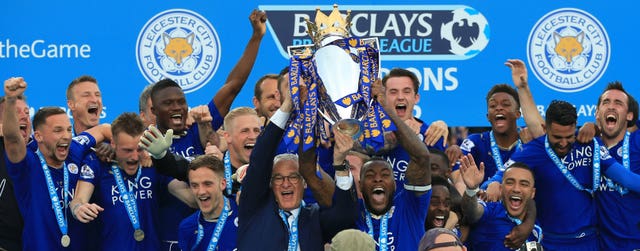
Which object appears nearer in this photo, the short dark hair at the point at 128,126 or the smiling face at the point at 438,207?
the smiling face at the point at 438,207

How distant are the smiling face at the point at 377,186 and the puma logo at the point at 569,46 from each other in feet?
11.2

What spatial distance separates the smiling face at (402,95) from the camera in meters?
8.86

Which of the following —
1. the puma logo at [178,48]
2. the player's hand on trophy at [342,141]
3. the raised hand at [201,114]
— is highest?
the puma logo at [178,48]

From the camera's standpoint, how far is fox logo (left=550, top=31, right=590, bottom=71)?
426 inches

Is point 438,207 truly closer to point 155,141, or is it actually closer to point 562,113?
point 562,113

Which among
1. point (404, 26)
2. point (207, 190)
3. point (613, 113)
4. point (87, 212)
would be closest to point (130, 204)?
point (87, 212)

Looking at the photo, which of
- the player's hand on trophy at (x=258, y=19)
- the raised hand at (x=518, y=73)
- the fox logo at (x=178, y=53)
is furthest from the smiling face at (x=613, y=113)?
the fox logo at (x=178, y=53)

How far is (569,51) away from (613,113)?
1.63 meters

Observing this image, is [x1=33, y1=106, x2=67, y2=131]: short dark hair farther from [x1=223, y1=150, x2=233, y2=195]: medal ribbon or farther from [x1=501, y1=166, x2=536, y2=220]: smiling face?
[x1=501, y1=166, x2=536, y2=220]: smiling face

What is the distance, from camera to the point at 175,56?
Result: 35.2 feet

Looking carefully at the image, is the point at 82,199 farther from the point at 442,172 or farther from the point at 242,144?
the point at 442,172

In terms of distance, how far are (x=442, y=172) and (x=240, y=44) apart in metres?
2.65

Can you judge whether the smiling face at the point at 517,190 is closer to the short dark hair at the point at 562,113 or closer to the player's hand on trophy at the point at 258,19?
the short dark hair at the point at 562,113

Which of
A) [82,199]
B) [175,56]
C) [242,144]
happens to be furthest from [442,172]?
[175,56]
